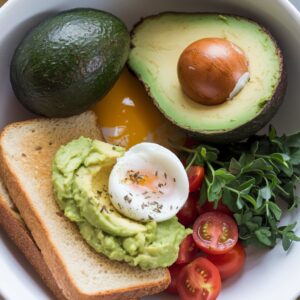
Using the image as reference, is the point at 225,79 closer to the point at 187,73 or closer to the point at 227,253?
the point at 187,73

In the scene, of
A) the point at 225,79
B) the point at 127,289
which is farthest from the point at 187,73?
the point at 127,289

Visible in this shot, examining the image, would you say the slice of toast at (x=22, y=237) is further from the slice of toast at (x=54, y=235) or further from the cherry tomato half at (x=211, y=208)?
the cherry tomato half at (x=211, y=208)

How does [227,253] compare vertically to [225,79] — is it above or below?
below

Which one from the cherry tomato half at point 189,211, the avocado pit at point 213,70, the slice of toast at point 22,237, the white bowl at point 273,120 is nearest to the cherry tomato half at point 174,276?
the white bowl at point 273,120

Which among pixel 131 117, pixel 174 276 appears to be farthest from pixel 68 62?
pixel 174 276

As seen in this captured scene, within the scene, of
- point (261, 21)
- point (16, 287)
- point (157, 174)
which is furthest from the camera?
point (261, 21)

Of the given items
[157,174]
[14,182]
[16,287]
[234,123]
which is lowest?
[16,287]
